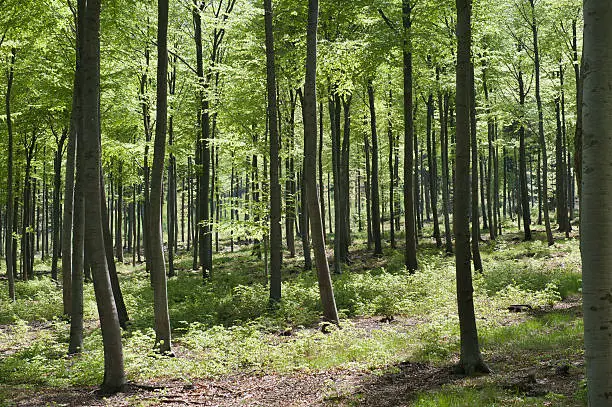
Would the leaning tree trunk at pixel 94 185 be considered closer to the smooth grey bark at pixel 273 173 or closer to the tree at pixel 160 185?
the tree at pixel 160 185

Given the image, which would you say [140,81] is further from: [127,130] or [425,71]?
[425,71]

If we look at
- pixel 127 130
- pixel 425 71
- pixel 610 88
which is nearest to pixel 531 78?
pixel 425 71

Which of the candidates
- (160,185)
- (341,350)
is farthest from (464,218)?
(160,185)

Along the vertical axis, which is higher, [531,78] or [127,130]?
[531,78]

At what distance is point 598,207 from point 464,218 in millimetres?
3648

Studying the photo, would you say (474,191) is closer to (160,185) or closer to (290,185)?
(160,185)

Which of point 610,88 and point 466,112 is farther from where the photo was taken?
point 466,112

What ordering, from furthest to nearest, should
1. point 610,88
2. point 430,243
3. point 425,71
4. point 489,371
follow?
point 430,243 → point 425,71 → point 489,371 → point 610,88

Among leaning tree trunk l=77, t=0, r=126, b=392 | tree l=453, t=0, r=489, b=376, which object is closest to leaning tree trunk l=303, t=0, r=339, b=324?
tree l=453, t=0, r=489, b=376

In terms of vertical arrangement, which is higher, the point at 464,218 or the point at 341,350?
the point at 464,218

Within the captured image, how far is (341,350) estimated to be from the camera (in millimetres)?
9953

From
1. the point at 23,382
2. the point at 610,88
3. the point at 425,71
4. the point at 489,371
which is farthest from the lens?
the point at 425,71

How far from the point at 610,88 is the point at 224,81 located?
17728 mm

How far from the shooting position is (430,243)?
2883 cm
